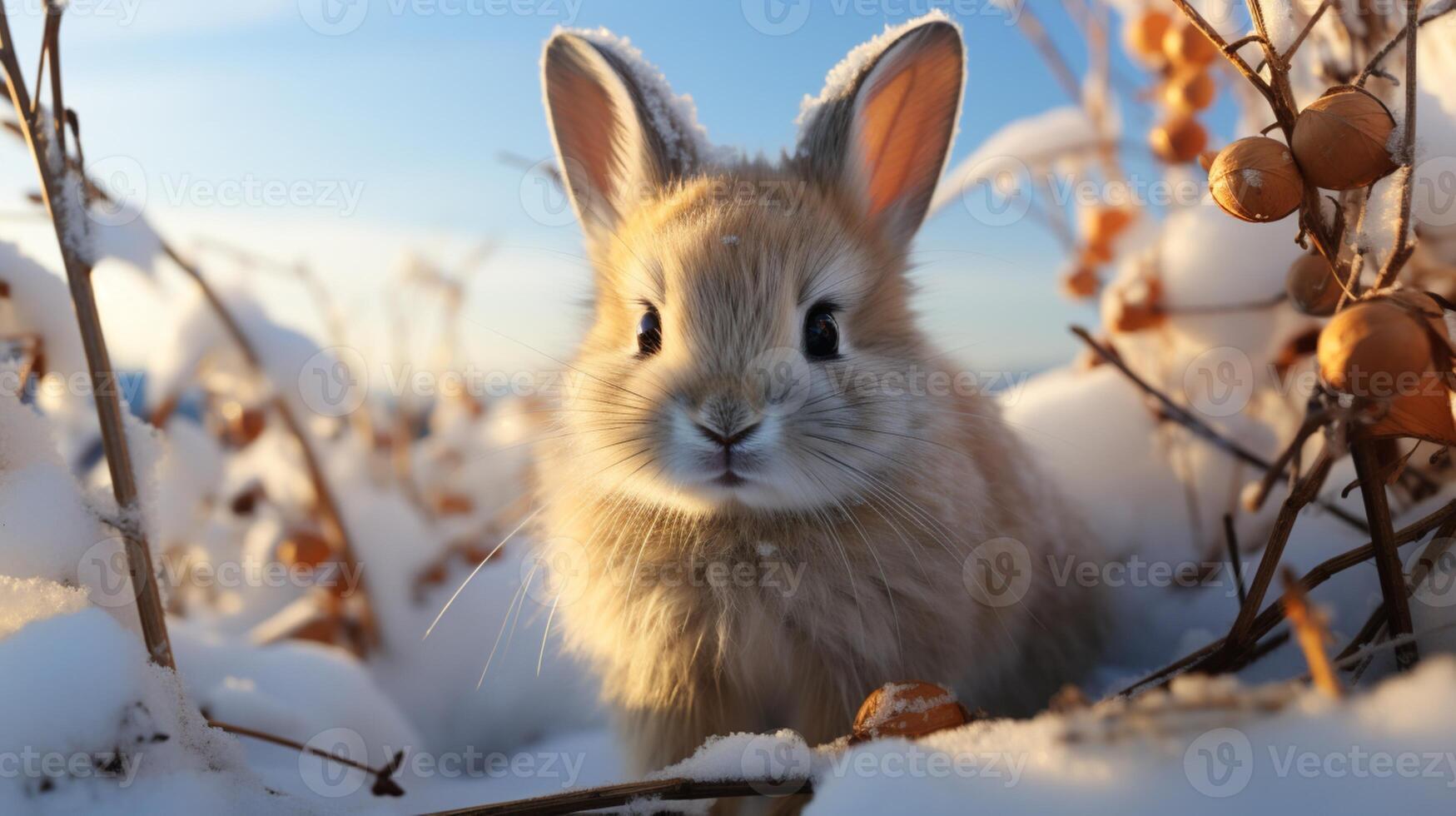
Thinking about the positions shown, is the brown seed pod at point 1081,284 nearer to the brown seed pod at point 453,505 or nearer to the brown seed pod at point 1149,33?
the brown seed pod at point 1149,33

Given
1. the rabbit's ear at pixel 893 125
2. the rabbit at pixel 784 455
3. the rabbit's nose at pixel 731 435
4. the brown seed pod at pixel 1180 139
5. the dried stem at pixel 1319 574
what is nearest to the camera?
the dried stem at pixel 1319 574

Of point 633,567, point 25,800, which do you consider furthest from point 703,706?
point 25,800

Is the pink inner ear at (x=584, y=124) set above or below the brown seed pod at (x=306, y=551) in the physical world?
above

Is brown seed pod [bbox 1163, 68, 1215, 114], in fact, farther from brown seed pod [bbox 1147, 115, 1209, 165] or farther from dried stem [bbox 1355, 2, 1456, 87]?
dried stem [bbox 1355, 2, 1456, 87]

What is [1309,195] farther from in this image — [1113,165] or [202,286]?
[202,286]

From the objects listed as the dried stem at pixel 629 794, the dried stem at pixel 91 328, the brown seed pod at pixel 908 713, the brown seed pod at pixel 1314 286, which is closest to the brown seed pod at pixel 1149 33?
the brown seed pod at pixel 1314 286
